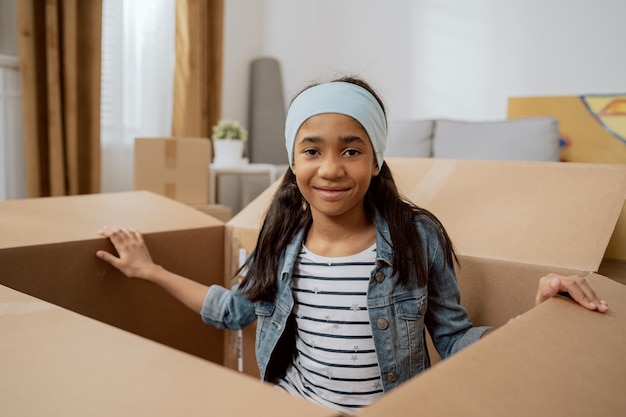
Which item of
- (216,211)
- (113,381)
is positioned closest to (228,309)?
A: (113,381)

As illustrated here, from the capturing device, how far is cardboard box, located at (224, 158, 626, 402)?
0.79 meters

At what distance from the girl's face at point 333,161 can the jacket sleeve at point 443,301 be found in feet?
0.42

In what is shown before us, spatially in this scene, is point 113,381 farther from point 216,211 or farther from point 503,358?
point 216,211

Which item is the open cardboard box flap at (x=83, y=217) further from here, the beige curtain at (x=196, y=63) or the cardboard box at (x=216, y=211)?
the beige curtain at (x=196, y=63)

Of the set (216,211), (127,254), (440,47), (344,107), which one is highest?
(440,47)

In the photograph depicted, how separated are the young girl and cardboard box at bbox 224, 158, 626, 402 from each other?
0.04 m

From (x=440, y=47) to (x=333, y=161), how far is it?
2404 mm

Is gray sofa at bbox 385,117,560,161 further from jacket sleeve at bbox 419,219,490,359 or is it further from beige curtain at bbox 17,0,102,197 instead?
jacket sleeve at bbox 419,219,490,359

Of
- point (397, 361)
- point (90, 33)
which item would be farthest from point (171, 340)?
point (90, 33)

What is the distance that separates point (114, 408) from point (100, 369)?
59mm

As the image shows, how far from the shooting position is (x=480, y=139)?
226cm

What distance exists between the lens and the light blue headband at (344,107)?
2.64 ft

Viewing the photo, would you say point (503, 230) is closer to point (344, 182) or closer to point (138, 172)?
point (344, 182)

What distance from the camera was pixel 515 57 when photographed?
108 inches
